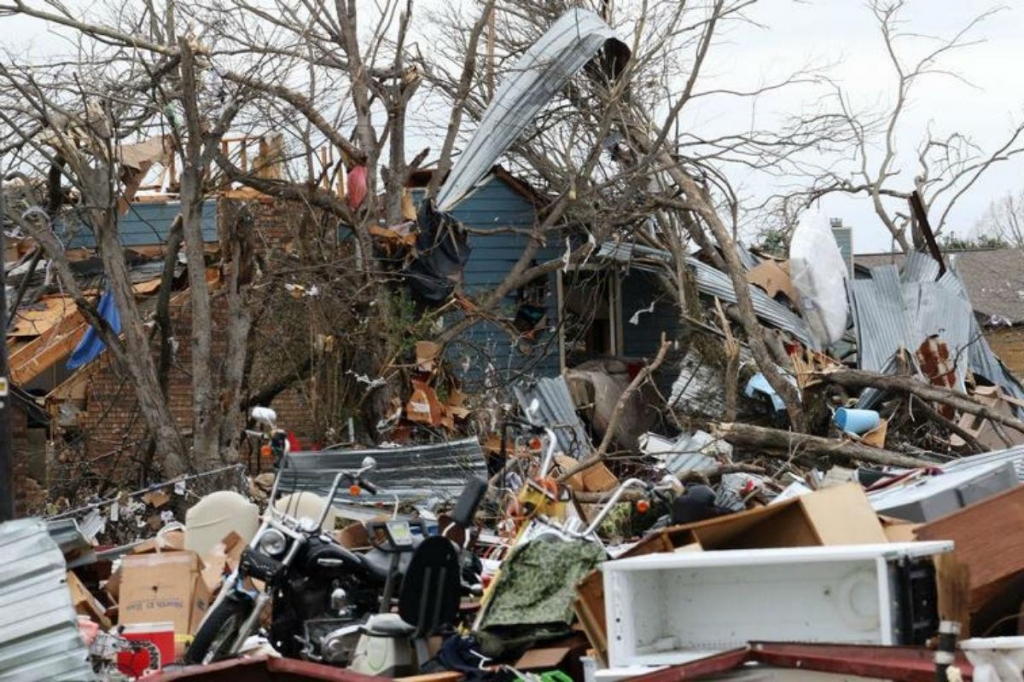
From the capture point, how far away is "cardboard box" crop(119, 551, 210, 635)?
8.52 m

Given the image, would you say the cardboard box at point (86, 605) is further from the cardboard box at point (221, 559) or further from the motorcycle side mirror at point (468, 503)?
the motorcycle side mirror at point (468, 503)

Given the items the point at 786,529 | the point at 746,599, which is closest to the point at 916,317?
the point at 786,529

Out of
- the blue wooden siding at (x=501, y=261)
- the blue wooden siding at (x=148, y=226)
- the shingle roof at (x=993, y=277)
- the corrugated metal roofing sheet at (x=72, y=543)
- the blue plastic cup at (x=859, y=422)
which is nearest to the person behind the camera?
the corrugated metal roofing sheet at (x=72, y=543)

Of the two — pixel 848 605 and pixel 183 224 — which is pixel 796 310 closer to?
pixel 183 224

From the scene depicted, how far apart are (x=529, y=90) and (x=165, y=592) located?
31.9ft

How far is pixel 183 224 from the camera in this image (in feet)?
48.1

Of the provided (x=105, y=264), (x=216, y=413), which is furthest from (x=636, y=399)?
(x=105, y=264)

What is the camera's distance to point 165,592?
8.58 meters

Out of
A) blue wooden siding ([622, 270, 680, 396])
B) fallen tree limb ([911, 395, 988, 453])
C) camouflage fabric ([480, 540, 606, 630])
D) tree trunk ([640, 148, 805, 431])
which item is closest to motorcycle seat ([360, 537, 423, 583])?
camouflage fabric ([480, 540, 606, 630])

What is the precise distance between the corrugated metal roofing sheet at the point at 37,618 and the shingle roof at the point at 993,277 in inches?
1255

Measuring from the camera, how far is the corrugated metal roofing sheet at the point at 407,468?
42.5 feet

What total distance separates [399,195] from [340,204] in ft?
2.81

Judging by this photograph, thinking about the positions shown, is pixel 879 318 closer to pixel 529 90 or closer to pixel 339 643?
pixel 529 90

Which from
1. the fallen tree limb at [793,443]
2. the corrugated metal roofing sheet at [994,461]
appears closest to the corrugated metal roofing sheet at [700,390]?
the fallen tree limb at [793,443]
